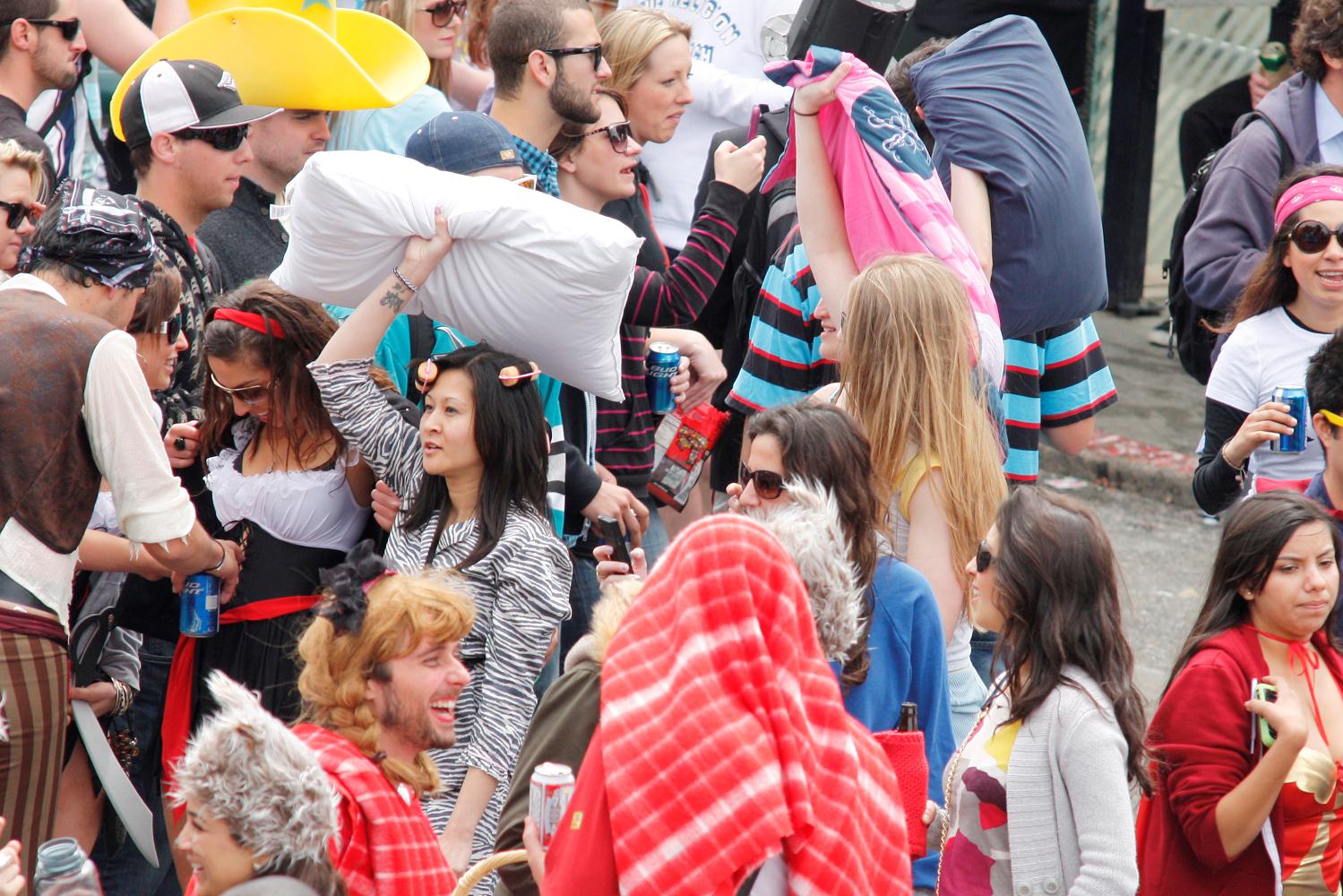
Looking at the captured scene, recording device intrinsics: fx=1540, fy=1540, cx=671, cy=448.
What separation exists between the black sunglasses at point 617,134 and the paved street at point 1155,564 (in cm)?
265

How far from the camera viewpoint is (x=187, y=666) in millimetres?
3789

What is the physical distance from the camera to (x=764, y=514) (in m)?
3.15

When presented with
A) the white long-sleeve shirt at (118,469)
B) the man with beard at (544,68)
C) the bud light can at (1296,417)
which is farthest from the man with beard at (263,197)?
the bud light can at (1296,417)

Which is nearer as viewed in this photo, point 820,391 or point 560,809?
point 560,809

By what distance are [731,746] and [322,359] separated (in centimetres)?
192

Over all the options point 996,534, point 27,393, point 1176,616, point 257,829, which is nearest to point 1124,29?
point 1176,616

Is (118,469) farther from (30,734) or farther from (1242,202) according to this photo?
(1242,202)

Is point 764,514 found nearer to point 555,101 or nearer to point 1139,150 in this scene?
point 555,101

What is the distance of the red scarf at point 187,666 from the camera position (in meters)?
3.77

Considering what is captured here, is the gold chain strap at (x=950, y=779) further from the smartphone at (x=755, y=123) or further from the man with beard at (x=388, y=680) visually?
the smartphone at (x=755, y=123)

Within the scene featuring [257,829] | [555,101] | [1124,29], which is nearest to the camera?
[257,829]

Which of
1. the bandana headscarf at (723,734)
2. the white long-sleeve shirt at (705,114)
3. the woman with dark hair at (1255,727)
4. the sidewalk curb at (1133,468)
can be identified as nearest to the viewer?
the bandana headscarf at (723,734)

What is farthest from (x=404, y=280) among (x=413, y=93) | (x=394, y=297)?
(x=413, y=93)

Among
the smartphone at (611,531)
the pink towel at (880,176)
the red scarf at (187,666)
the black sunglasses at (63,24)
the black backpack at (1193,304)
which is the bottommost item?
the red scarf at (187,666)
